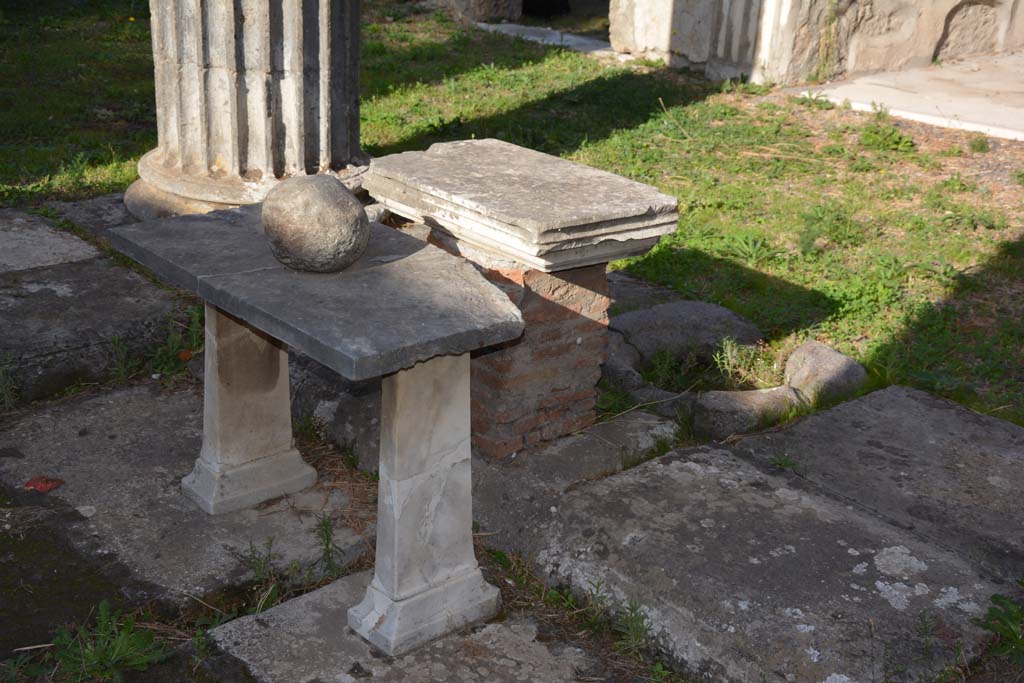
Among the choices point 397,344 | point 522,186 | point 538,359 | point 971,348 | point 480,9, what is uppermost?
point 522,186

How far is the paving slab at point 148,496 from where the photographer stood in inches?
130

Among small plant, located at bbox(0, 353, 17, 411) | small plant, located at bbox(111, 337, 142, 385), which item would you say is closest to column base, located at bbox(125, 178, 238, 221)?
small plant, located at bbox(111, 337, 142, 385)

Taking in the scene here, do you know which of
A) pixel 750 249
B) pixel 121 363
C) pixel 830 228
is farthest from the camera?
pixel 830 228

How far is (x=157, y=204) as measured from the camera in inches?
208

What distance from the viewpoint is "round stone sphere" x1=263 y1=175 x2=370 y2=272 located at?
288 centimetres

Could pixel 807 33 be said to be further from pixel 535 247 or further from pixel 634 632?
pixel 634 632

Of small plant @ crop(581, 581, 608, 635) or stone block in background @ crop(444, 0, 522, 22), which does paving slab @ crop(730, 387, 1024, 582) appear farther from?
stone block in background @ crop(444, 0, 522, 22)

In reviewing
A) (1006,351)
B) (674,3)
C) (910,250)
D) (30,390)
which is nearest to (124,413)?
(30,390)

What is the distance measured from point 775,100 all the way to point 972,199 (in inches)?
105

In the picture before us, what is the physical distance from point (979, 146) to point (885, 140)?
24.7 inches

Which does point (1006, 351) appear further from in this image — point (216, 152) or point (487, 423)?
point (216, 152)

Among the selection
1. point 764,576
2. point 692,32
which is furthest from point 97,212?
point 692,32

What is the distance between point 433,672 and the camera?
113 inches

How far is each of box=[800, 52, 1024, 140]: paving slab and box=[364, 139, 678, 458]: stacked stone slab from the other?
18.3 feet
